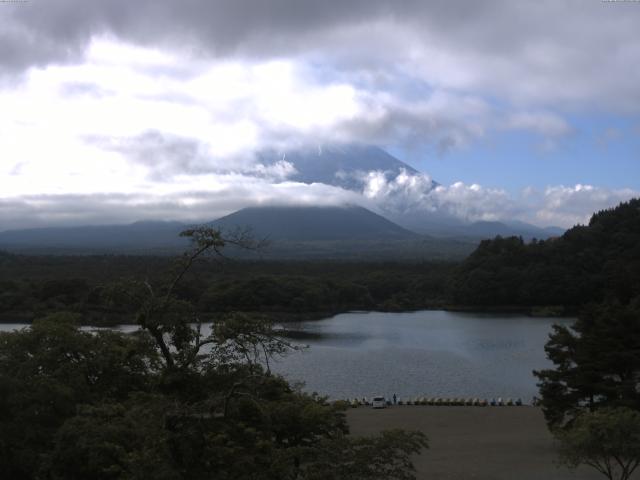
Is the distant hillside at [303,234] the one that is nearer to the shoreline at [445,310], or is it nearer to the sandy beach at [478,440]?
the shoreline at [445,310]

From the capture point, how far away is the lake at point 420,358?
73.9 ft

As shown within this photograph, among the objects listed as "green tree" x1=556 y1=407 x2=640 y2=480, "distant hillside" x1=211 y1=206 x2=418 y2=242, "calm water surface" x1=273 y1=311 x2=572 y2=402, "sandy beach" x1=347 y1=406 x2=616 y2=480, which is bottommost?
"calm water surface" x1=273 y1=311 x2=572 y2=402

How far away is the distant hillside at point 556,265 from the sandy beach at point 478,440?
3177cm

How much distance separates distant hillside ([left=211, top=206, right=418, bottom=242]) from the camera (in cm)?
15162

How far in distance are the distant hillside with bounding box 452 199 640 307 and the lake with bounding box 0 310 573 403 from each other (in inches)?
265

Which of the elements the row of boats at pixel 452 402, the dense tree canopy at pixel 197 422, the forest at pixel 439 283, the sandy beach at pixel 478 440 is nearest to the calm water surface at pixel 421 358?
the row of boats at pixel 452 402

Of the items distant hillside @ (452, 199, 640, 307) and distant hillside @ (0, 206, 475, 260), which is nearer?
distant hillside @ (452, 199, 640, 307)

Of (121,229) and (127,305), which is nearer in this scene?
(127,305)

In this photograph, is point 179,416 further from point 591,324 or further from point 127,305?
point 591,324

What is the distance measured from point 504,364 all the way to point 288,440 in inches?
740

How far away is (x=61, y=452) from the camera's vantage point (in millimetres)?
6746

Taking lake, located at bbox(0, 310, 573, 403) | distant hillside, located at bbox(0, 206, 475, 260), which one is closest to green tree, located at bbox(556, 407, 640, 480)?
lake, located at bbox(0, 310, 573, 403)

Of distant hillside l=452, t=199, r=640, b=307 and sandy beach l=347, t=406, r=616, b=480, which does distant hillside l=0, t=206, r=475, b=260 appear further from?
sandy beach l=347, t=406, r=616, b=480

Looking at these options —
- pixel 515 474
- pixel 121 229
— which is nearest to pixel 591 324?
pixel 515 474
